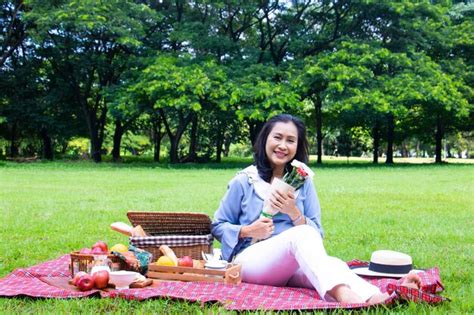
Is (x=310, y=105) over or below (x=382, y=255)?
over

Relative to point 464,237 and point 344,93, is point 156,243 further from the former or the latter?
point 344,93

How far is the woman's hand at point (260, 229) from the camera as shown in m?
4.03

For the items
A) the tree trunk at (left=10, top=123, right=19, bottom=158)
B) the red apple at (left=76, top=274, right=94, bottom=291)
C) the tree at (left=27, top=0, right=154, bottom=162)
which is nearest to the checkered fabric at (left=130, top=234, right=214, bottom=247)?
the red apple at (left=76, top=274, right=94, bottom=291)

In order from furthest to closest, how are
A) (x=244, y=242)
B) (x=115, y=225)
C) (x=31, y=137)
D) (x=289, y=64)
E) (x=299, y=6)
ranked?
(x=31, y=137)
(x=299, y=6)
(x=289, y=64)
(x=115, y=225)
(x=244, y=242)

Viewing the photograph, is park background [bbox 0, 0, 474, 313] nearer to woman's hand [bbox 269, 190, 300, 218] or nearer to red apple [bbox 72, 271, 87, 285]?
red apple [bbox 72, 271, 87, 285]

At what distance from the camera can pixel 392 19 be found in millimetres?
24281

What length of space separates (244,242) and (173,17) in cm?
2236

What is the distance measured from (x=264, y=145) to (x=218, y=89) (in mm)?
16828

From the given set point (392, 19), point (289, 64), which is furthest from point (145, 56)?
point (392, 19)

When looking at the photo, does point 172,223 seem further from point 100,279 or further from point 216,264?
point 100,279

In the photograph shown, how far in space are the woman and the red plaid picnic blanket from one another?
123mm

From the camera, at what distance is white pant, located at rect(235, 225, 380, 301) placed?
11.5 ft

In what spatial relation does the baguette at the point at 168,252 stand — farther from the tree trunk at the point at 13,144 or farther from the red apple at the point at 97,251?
the tree trunk at the point at 13,144

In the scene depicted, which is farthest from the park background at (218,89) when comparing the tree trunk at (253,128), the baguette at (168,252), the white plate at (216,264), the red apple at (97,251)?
the white plate at (216,264)
